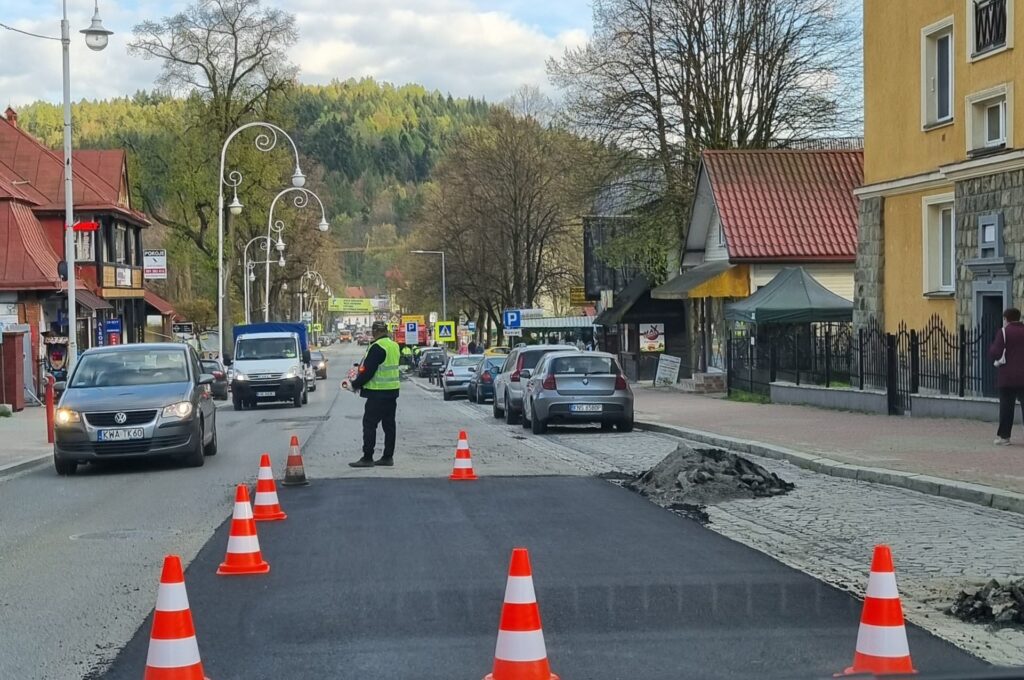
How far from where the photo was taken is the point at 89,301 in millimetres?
44969

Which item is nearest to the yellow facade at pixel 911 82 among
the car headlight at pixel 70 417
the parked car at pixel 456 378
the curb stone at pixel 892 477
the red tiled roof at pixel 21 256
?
the curb stone at pixel 892 477

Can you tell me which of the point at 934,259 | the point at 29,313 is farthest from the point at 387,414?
the point at 29,313

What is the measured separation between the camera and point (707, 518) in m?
11.8

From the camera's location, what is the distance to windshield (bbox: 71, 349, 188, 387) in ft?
57.2

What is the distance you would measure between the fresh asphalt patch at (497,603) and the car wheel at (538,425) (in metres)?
11.0

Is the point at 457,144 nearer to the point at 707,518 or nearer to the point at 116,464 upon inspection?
the point at 116,464

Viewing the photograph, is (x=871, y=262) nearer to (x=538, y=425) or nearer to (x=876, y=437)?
(x=538, y=425)

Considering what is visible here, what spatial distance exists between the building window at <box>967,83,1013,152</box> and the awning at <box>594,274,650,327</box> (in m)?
25.6

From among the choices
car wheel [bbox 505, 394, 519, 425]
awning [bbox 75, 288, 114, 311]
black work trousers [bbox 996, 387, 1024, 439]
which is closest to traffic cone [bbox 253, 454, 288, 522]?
black work trousers [bbox 996, 387, 1024, 439]

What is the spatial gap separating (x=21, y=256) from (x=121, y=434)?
1039 inches

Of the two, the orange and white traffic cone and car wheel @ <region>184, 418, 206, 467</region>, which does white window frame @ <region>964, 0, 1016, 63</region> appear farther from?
the orange and white traffic cone

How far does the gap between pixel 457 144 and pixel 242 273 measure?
45.1ft

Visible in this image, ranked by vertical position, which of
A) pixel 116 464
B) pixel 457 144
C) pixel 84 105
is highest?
pixel 84 105

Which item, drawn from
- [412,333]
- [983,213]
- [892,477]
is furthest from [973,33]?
[412,333]
